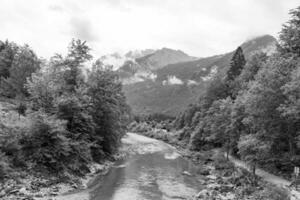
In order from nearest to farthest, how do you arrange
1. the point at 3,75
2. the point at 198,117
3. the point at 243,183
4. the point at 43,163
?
the point at 43,163 → the point at 243,183 → the point at 3,75 → the point at 198,117

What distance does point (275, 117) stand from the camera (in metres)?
23.3

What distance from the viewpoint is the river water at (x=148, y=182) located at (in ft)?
70.6

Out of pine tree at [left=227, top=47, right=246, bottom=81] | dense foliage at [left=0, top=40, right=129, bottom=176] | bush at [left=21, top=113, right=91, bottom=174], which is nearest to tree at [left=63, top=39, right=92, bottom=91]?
dense foliage at [left=0, top=40, right=129, bottom=176]

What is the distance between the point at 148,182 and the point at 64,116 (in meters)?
10.8

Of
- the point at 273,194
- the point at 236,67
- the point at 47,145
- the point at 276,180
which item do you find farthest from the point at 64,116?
the point at 236,67

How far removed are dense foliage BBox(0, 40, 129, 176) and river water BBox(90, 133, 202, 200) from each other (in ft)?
11.6

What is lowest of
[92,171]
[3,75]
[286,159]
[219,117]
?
[92,171]

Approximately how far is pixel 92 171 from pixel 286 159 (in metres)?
18.8

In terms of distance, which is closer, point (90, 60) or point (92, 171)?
point (92, 171)

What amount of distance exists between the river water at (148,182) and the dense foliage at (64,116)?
3.53m

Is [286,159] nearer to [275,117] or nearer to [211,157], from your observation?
[275,117]

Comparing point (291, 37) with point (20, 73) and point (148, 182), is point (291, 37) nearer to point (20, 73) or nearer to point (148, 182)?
point (148, 182)

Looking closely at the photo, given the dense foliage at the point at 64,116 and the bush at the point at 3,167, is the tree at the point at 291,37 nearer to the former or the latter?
the dense foliage at the point at 64,116

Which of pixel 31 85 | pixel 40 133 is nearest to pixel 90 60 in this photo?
pixel 31 85
